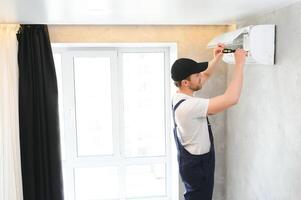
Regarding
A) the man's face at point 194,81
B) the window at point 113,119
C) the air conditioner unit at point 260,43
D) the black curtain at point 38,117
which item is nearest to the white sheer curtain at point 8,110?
the black curtain at point 38,117

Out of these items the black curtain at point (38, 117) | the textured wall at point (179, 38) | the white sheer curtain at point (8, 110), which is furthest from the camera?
the textured wall at point (179, 38)

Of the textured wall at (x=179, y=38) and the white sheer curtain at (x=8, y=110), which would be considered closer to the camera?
the white sheer curtain at (x=8, y=110)

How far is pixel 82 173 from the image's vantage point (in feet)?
12.1

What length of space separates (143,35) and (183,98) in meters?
1.31

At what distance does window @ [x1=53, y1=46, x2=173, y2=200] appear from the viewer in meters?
3.48

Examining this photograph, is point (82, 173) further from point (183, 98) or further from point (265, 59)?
point (265, 59)

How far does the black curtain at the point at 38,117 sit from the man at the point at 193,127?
1404 millimetres

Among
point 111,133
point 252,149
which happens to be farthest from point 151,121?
point 252,149

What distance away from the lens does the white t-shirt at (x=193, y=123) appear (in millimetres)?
1940

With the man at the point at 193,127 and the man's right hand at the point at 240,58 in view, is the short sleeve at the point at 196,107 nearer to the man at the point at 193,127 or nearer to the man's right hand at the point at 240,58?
the man at the point at 193,127

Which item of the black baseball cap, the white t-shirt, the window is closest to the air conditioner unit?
the black baseball cap

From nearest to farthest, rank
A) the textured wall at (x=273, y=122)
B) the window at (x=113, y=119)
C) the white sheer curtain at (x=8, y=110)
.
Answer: the textured wall at (x=273, y=122) → the white sheer curtain at (x=8, y=110) → the window at (x=113, y=119)

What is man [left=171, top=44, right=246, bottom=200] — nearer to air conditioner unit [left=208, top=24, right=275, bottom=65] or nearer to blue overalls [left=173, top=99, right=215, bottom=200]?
blue overalls [left=173, top=99, right=215, bottom=200]

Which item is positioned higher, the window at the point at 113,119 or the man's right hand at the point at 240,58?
the man's right hand at the point at 240,58
